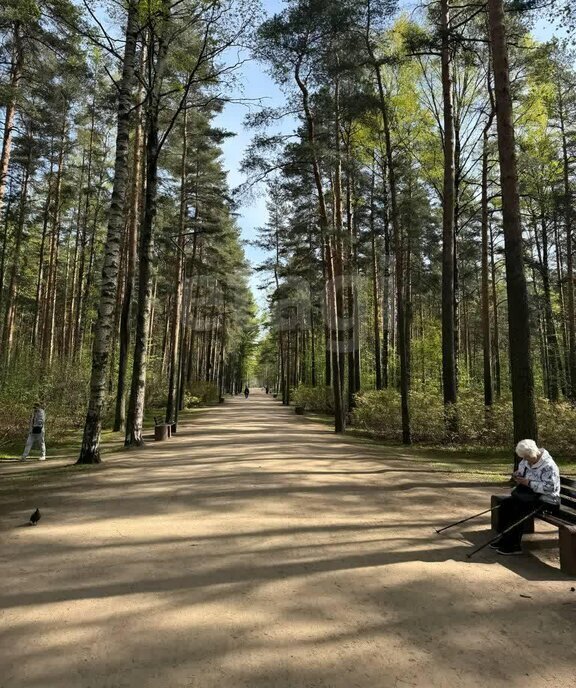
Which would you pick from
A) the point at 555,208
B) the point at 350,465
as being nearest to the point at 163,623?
the point at 350,465

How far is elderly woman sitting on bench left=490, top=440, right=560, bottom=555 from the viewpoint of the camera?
17.1ft

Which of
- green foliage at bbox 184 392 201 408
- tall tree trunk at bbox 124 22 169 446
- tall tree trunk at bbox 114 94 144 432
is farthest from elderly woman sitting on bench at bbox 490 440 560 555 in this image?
green foliage at bbox 184 392 201 408

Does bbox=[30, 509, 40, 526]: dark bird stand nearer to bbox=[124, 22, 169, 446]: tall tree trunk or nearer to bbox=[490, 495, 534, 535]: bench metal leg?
bbox=[490, 495, 534, 535]: bench metal leg

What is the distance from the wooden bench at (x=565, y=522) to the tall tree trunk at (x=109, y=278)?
8043mm

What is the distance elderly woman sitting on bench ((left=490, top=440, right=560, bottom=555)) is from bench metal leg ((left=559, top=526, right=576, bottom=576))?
482mm

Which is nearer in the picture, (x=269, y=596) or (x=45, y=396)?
(x=269, y=596)

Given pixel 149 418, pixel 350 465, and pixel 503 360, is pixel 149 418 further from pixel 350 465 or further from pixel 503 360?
pixel 503 360

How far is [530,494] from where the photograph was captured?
5.26 meters

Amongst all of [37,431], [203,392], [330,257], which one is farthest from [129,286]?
[203,392]

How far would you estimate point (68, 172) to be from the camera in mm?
24656

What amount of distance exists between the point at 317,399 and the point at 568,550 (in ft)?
87.9

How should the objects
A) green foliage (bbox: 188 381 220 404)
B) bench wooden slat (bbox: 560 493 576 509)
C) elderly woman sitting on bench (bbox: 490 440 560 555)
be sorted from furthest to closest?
green foliage (bbox: 188 381 220 404)
bench wooden slat (bbox: 560 493 576 509)
elderly woman sitting on bench (bbox: 490 440 560 555)

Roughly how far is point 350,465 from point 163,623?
23.9ft

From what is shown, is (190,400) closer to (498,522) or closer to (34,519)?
(34,519)
